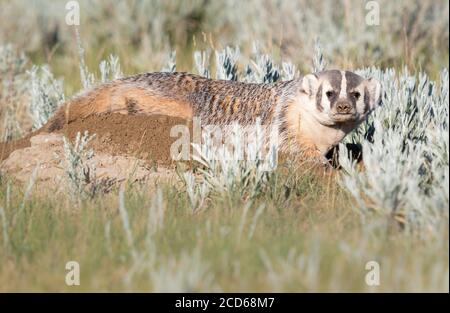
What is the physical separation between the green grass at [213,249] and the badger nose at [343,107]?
782 mm

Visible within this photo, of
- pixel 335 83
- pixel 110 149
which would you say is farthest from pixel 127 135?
pixel 335 83

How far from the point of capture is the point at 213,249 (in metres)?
3.45

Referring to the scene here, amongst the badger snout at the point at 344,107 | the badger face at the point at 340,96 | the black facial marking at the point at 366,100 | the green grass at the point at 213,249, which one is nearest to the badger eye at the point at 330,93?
the badger face at the point at 340,96

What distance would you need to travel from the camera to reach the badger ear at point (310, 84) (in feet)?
16.7

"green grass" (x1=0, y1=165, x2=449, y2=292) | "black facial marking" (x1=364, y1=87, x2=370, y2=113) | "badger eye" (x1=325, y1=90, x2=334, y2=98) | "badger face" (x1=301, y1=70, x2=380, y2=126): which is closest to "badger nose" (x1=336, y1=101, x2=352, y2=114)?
"badger face" (x1=301, y1=70, x2=380, y2=126)

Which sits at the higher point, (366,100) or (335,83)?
(335,83)

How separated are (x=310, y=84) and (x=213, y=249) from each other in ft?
6.44

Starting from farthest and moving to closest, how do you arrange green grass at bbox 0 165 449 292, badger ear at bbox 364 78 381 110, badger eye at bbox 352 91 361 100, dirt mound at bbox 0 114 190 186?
badger ear at bbox 364 78 381 110 → badger eye at bbox 352 91 361 100 → dirt mound at bbox 0 114 190 186 → green grass at bbox 0 165 449 292

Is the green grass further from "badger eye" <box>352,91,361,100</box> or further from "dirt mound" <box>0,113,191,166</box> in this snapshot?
"badger eye" <box>352,91,361,100</box>

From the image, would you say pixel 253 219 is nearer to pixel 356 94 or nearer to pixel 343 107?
pixel 343 107

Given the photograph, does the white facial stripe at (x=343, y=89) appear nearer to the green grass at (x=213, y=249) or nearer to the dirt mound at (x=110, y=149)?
the green grass at (x=213, y=249)

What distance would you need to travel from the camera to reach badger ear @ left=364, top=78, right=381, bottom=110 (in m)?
5.07

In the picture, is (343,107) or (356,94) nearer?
(343,107)
